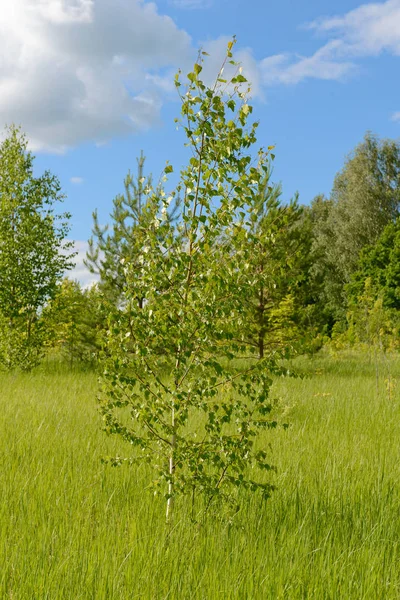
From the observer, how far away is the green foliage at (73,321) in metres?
15.3

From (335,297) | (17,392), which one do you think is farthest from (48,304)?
(335,297)

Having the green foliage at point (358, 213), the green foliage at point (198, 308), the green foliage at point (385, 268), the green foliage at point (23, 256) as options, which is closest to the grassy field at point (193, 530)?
the green foliage at point (198, 308)

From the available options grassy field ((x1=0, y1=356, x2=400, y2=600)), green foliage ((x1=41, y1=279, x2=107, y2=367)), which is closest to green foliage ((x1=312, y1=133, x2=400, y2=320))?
green foliage ((x1=41, y1=279, x2=107, y2=367))

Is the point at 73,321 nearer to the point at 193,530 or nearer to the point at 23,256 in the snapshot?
the point at 23,256

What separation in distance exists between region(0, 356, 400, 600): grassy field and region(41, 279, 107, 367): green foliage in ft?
28.0

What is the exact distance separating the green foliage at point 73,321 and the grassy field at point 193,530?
8526 millimetres

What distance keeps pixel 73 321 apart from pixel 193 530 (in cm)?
1260

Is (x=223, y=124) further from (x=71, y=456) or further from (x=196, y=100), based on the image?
(x=71, y=456)

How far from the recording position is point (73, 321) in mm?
15914

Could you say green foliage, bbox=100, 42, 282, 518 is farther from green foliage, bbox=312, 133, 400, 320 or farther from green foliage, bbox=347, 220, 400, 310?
green foliage, bbox=312, 133, 400, 320

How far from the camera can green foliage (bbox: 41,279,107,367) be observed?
15297 mm

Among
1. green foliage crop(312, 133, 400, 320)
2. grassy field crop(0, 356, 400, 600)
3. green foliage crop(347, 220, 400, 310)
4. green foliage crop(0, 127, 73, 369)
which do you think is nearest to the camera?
grassy field crop(0, 356, 400, 600)

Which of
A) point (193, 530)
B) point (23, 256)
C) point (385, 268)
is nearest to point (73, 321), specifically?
point (23, 256)

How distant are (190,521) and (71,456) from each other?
7.28 ft
